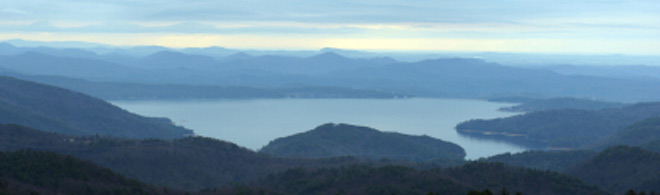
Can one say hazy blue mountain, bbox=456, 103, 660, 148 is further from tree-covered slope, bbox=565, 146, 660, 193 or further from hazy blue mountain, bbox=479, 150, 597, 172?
tree-covered slope, bbox=565, 146, 660, 193

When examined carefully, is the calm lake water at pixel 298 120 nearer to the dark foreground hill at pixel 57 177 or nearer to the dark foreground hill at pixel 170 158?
the dark foreground hill at pixel 170 158

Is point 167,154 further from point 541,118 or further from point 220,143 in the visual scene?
point 541,118

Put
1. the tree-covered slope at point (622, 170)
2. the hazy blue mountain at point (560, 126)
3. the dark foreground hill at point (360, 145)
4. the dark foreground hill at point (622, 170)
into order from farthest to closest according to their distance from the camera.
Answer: the hazy blue mountain at point (560, 126) < the dark foreground hill at point (360, 145) < the tree-covered slope at point (622, 170) < the dark foreground hill at point (622, 170)

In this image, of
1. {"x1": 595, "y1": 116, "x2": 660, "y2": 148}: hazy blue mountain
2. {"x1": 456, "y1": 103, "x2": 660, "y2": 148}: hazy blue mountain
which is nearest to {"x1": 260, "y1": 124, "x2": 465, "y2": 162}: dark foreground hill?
{"x1": 595, "y1": 116, "x2": 660, "y2": 148}: hazy blue mountain

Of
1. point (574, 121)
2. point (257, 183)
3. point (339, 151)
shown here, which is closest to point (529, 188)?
point (257, 183)

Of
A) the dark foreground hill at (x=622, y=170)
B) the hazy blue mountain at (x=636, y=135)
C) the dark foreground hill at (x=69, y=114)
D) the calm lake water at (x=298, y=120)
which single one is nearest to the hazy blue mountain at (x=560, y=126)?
the calm lake water at (x=298, y=120)

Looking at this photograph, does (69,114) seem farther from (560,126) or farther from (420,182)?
(560,126)
